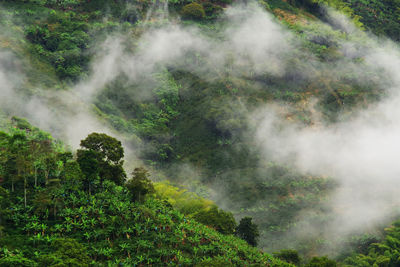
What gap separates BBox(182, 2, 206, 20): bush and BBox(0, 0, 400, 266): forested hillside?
46 centimetres

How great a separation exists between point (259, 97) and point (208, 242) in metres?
43.0

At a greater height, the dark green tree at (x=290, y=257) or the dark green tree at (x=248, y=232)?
the dark green tree at (x=248, y=232)

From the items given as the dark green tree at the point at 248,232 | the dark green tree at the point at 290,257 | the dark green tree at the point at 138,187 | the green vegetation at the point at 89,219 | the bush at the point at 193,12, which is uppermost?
the bush at the point at 193,12

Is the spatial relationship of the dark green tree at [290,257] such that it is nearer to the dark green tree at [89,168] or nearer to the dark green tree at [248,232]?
the dark green tree at [248,232]

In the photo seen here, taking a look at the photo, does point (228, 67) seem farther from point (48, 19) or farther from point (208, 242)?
point (208, 242)

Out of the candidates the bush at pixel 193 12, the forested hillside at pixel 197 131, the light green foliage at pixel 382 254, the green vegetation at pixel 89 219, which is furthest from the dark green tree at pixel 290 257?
the bush at pixel 193 12

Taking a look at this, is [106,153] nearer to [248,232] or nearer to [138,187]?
[138,187]

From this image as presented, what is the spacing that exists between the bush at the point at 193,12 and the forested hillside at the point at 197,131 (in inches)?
17.9

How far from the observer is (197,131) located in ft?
216

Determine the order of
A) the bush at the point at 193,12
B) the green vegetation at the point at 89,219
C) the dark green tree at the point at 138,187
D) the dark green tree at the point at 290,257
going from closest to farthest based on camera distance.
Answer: the green vegetation at the point at 89,219 < the dark green tree at the point at 138,187 < the dark green tree at the point at 290,257 < the bush at the point at 193,12

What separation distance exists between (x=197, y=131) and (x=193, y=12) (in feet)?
110

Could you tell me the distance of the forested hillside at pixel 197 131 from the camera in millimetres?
29125

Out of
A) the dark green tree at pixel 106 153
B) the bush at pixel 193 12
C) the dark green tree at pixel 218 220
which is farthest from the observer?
the bush at pixel 193 12

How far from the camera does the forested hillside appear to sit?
95.6 feet
